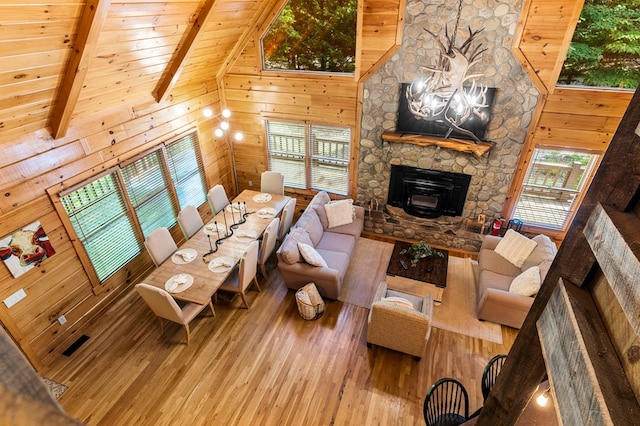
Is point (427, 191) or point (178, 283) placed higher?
point (427, 191)

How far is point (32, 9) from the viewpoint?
8.93 ft

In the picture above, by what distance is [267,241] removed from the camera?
17.2 feet

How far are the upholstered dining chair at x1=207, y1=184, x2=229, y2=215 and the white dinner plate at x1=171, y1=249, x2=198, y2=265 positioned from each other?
1339mm

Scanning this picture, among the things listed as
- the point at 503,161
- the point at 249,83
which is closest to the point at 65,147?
the point at 249,83

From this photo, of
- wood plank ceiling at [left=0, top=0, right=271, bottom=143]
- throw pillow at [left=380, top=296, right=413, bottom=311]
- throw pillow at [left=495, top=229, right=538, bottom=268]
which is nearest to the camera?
wood plank ceiling at [left=0, top=0, right=271, bottom=143]

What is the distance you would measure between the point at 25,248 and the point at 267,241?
286cm

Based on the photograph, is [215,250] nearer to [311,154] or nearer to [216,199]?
[216,199]

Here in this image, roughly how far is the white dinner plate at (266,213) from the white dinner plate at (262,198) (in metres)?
0.37

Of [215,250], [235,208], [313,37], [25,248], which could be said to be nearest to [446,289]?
[215,250]

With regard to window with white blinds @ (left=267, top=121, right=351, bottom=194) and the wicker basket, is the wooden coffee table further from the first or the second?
window with white blinds @ (left=267, top=121, right=351, bottom=194)

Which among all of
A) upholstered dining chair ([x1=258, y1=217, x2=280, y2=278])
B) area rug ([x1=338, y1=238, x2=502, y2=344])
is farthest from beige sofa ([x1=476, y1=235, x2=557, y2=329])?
upholstered dining chair ([x1=258, y1=217, x2=280, y2=278])

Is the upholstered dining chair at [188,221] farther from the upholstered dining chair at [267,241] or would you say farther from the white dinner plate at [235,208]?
the upholstered dining chair at [267,241]

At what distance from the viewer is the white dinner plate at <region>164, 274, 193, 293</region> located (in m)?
4.29

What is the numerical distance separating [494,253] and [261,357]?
3873mm
